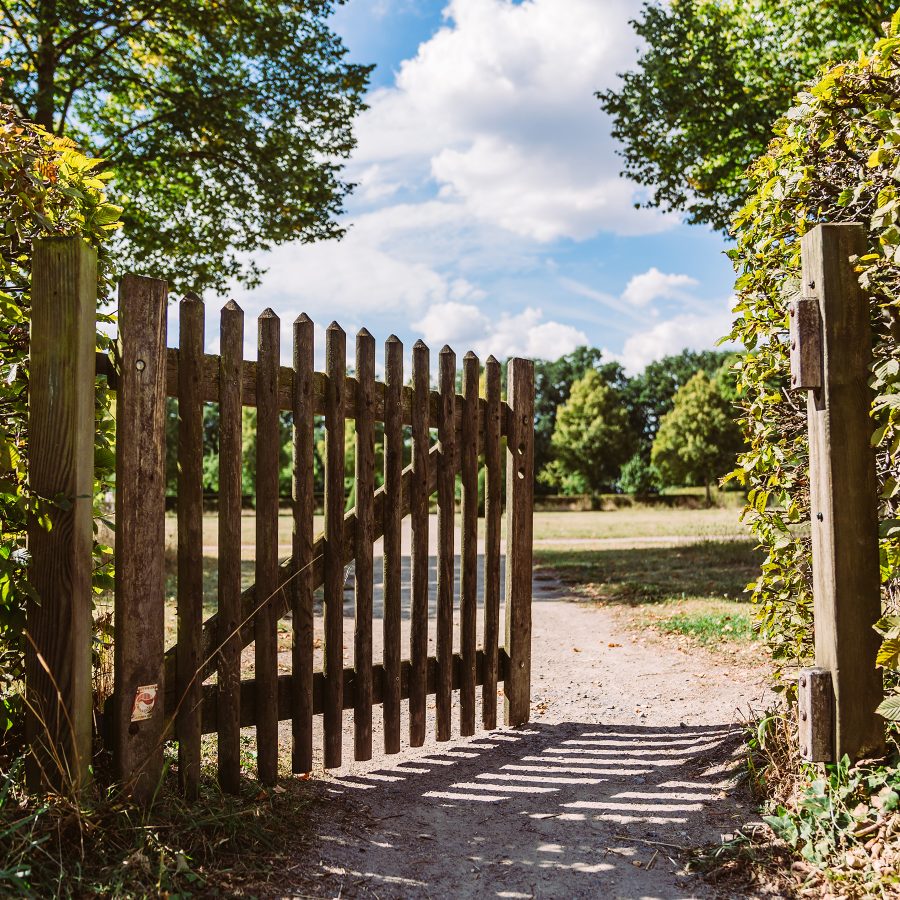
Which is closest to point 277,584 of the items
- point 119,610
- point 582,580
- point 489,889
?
point 119,610

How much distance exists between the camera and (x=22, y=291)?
339 centimetres

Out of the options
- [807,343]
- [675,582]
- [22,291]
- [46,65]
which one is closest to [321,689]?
[22,291]

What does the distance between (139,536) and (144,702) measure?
705 mm

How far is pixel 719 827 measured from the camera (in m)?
3.50

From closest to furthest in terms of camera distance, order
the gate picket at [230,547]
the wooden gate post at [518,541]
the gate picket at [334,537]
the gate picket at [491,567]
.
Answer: the gate picket at [230,547] < the gate picket at [334,537] < the gate picket at [491,567] < the wooden gate post at [518,541]

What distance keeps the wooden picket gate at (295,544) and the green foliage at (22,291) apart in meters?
0.25

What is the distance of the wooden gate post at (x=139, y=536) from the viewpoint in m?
3.27

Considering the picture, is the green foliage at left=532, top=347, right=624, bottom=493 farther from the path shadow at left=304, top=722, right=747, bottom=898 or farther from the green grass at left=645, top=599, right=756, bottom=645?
the path shadow at left=304, top=722, right=747, bottom=898

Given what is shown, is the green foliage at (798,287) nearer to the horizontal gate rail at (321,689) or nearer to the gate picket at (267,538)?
the horizontal gate rail at (321,689)

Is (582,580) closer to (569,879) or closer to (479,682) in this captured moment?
(479,682)

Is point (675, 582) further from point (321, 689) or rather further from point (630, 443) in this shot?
point (630, 443)

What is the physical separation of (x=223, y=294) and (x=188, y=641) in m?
13.3

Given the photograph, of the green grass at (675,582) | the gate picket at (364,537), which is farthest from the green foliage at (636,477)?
the gate picket at (364,537)

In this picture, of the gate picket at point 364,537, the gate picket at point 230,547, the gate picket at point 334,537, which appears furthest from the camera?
the gate picket at point 364,537
